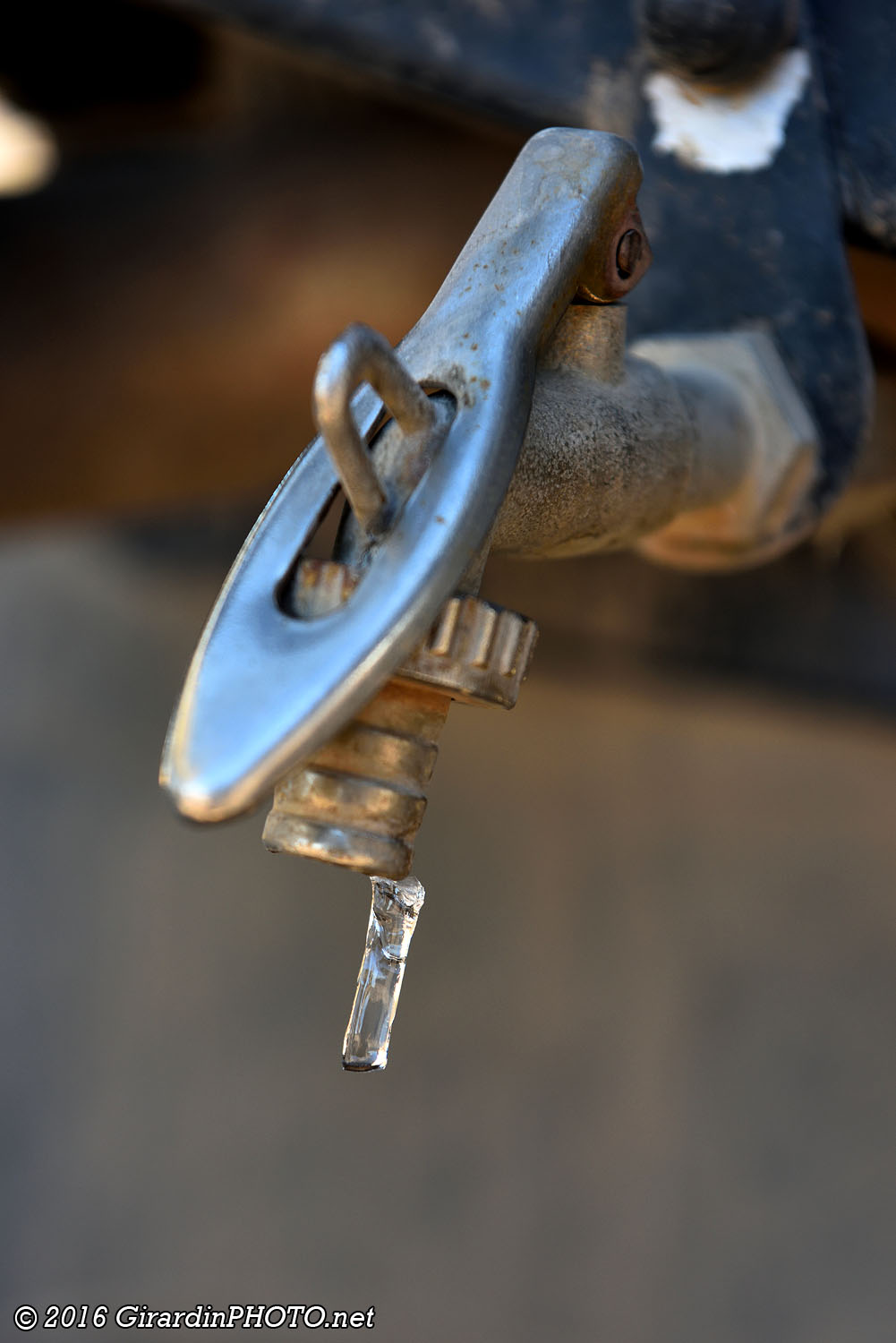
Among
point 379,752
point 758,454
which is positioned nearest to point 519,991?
point 758,454

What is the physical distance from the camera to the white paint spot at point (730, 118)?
405 mm

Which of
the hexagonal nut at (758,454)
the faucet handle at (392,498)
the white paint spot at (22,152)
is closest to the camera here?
the faucet handle at (392,498)

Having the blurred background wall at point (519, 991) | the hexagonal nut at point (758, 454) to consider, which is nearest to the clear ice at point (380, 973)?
the hexagonal nut at point (758, 454)

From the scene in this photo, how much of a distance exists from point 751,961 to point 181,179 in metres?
0.49

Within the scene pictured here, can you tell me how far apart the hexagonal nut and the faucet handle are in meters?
0.11

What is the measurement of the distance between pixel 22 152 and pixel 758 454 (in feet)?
1.22

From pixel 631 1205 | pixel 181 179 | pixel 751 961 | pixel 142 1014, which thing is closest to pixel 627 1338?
pixel 631 1205

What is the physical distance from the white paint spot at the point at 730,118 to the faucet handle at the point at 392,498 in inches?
5.4

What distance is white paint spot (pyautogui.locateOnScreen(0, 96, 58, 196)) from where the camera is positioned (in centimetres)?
60

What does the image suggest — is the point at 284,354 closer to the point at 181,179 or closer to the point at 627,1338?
the point at 181,179

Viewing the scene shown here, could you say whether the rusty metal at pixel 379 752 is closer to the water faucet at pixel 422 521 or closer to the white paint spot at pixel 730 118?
the water faucet at pixel 422 521

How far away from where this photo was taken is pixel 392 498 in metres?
0.23

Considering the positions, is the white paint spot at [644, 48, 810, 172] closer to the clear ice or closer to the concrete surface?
the clear ice

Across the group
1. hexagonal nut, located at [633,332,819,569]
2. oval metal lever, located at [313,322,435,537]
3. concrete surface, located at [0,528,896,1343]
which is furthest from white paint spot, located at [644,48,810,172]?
concrete surface, located at [0,528,896,1343]
